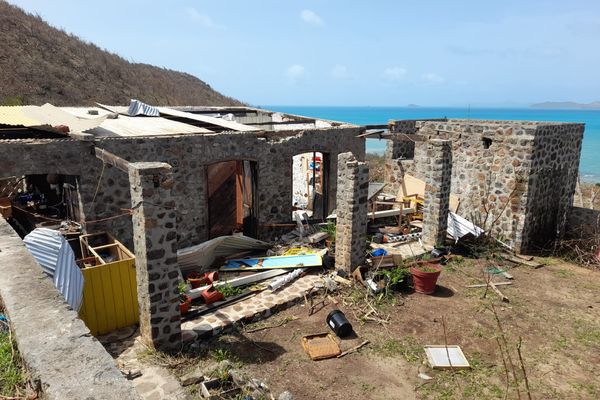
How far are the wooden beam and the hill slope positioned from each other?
1587 cm

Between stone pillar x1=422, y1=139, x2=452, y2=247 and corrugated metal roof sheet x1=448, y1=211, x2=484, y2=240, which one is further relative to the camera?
corrugated metal roof sheet x1=448, y1=211, x2=484, y2=240

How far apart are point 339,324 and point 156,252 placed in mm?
3763

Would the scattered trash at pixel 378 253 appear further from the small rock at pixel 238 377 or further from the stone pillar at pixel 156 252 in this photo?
the stone pillar at pixel 156 252

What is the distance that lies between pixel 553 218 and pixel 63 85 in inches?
1131

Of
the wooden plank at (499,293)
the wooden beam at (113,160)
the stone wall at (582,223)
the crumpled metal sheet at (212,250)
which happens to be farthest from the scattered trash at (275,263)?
the stone wall at (582,223)

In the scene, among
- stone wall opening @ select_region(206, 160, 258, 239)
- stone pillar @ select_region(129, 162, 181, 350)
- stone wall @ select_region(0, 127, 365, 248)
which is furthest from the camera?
stone wall opening @ select_region(206, 160, 258, 239)

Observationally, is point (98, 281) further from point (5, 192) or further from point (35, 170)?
point (5, 192)

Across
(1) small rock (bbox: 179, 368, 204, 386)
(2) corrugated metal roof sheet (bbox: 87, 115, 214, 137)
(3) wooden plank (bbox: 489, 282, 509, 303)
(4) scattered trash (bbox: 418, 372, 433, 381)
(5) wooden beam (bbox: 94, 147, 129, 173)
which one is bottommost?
(4) scattered trash (bbox: 418, 372, 433, 381)

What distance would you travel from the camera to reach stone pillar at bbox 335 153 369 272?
10094mm

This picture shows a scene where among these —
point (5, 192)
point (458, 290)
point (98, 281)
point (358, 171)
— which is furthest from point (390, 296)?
point (5, 192)

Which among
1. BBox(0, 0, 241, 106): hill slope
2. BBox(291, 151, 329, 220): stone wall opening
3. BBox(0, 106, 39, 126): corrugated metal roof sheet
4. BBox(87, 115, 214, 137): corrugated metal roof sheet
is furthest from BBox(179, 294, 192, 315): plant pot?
BBox(0, 0, 241, 106): hill slope

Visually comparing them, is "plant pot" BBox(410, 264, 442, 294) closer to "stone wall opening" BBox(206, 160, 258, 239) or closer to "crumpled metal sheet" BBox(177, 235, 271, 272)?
"crumpled metal sheet" BBox(177, 235, 271, 272)

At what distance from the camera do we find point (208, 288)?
30.2 feet

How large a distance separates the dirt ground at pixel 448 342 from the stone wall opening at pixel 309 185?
5790mm
